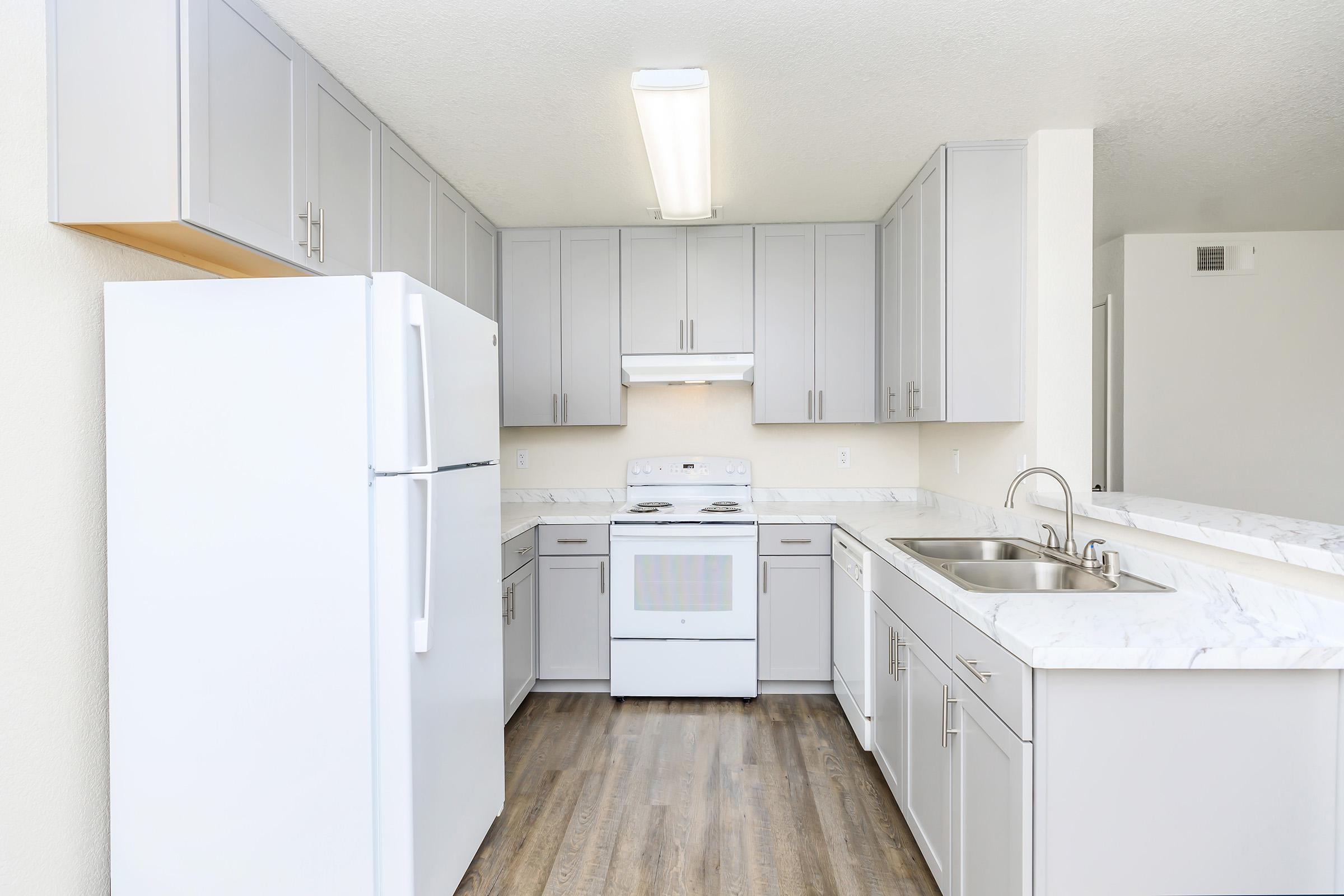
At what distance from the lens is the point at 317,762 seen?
5.10 feet

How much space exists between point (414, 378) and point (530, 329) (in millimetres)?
2061

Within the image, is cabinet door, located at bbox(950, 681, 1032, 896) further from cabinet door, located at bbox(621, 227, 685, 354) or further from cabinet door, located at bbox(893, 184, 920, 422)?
cabinet door, located at bbox(621, 227, 685, 354)

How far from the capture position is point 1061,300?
2.45 meters

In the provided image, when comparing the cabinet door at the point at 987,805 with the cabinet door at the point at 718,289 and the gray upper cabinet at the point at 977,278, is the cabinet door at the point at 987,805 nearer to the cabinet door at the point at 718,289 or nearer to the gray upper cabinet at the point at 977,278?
the gray upper cabinet at the point at 977,278

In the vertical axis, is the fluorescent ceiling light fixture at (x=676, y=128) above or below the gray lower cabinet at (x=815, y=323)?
above

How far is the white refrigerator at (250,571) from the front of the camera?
1546mm

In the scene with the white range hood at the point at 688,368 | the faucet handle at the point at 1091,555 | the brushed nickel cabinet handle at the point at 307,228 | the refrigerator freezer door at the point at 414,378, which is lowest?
the faucet handle at the point at 1091,555

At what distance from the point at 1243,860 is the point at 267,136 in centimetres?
273

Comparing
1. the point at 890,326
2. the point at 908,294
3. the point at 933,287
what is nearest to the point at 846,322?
the point at 890,326

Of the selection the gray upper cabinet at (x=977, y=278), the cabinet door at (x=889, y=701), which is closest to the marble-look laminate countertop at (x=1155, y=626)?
the cabinet door at (x=889, y=701)

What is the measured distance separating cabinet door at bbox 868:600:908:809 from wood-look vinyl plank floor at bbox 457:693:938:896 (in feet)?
0.42

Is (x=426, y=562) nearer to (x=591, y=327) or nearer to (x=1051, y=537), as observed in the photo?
(x=1051, y=537)

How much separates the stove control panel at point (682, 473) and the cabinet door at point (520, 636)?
0.86 meters

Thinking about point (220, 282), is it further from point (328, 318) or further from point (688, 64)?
point (688, 64)
